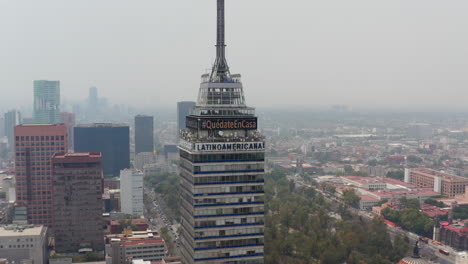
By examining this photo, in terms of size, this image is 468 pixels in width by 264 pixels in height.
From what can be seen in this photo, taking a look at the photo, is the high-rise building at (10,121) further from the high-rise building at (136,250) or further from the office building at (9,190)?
the high-rise building at (136,250)

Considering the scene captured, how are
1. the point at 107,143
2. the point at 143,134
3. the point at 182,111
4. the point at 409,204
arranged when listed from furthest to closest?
the point at 182,111, the point at 143,134, the point at 107,143, the point at 409,204

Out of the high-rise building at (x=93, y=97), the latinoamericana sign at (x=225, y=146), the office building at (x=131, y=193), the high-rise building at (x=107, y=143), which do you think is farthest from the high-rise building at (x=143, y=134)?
the high-rise building at (x=93, y=97)

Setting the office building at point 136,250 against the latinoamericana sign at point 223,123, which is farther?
the office building at point 136,250

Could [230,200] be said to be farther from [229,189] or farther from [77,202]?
[77,202]

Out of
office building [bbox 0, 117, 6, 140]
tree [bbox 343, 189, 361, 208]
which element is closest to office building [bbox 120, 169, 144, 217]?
tree [bbox 343, 189, 361, 208]

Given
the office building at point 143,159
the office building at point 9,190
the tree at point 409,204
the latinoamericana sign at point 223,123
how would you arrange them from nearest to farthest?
the latinoamericana sign at point 223,123 < the tree at point 409,204 < the office building at point 9,190 < the office building at point 143,159

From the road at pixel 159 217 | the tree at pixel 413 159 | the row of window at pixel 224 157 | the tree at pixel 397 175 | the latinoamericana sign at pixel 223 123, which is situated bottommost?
the road at pixel 159 217

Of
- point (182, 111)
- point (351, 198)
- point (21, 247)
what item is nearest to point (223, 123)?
point (21, 247)
